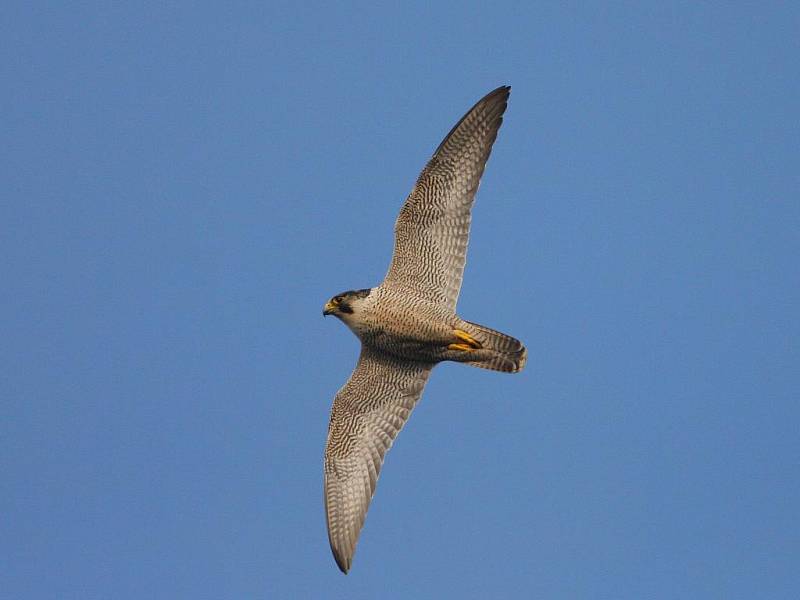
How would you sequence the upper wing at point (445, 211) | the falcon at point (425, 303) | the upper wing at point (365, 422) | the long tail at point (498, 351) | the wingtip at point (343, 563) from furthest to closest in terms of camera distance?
the upper wing at point (365, 422)
the wingtip at point (343, 563)
the upper wing at point (445, 211)
the falcon at point (425, 303)
the long tail at point (498, 351)

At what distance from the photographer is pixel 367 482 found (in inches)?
674

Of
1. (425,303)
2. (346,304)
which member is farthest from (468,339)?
(346,304)

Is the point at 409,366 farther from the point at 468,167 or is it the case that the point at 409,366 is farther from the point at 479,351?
the point at 468,167

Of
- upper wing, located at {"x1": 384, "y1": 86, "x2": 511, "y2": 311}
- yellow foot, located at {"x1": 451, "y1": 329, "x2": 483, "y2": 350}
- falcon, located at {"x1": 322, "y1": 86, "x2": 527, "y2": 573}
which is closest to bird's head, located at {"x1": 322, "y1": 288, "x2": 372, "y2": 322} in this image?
falcon, located at {"x1": 322, "y1": 86, "x2": 527, "y2": 573}

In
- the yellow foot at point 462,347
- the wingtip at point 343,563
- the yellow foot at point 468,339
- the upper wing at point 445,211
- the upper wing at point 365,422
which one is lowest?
the wingtip at point 343,563

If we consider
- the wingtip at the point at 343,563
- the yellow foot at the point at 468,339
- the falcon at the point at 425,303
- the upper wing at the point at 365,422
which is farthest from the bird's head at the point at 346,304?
the wingtip at the point at 343,563

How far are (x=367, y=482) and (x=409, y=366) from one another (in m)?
1.70

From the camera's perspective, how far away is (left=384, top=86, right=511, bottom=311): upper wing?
16.5 m

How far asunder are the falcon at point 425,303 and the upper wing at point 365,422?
19 millimetres

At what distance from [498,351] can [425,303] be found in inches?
45.8

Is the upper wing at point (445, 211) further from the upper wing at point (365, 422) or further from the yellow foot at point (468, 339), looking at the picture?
the upper wing at point (365, 422)

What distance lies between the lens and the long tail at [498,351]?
53.3 feet

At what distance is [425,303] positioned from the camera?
16.5 metres

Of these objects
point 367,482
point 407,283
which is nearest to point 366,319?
point 407,283
